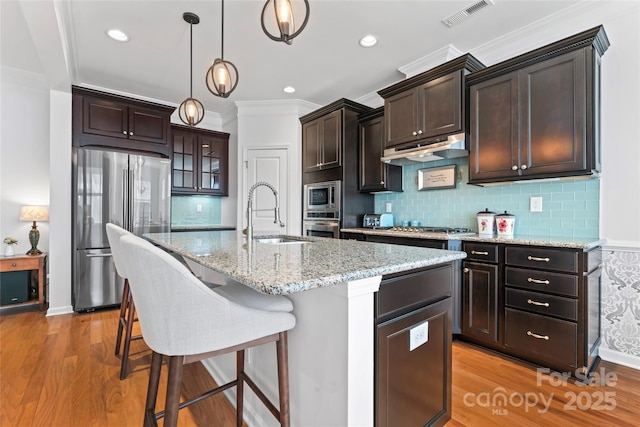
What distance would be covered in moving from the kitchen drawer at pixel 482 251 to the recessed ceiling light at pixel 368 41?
78.0 inches

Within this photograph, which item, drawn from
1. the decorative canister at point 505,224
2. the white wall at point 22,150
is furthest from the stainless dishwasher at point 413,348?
the white wall at point 22,150

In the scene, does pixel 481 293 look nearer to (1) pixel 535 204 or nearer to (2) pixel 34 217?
(1) pixel 535 204

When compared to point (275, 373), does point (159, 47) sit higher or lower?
higher

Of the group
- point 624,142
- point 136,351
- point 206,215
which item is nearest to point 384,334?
point 136,351

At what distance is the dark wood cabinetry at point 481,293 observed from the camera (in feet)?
7.66

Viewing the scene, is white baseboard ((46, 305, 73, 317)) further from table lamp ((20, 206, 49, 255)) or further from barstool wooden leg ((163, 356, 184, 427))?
barstool wooden leg ((163, 356, 184, 427))

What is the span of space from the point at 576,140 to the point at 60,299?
4931mm

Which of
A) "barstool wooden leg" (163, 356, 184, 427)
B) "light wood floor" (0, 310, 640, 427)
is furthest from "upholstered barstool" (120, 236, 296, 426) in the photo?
"light wood floor" (0, 310, 640, 427)

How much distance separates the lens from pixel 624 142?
2242 millimetres

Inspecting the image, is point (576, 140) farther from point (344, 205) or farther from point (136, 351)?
point (136, 351)

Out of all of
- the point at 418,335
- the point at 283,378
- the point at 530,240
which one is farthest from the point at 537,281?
the point at 283,378

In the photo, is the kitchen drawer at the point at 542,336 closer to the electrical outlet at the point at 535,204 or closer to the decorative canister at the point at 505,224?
the decorative canister at the point at 505,224

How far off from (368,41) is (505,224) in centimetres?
202

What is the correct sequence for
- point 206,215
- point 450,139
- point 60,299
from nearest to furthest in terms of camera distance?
point 450,139, point 60,299, point 206,215
